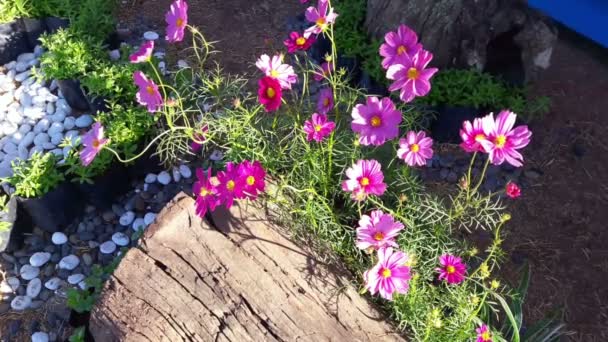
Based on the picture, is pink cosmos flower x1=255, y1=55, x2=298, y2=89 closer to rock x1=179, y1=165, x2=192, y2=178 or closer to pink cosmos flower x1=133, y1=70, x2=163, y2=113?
pink cosmos flower x1=133, y1=70, x2=163, y2=113

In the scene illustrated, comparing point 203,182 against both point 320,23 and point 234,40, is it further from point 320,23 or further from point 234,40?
point 234,40

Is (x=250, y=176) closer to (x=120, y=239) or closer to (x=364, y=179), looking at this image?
(x=364, y=179)

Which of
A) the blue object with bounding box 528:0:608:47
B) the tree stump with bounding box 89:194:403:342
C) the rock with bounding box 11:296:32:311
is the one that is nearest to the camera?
the tree stump with bounding box 89:194:403:342

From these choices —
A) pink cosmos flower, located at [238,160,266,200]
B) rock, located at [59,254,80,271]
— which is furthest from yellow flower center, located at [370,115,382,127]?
rock, located at [59,254,80,271]

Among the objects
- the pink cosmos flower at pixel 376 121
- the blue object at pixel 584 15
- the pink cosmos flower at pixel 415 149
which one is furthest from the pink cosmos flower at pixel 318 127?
the blue object at pixel 584 15

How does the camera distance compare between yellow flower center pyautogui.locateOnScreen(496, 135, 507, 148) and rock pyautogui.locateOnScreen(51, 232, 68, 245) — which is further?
rock pyautogui.locateOnScreen(51, 232, 68, 245)

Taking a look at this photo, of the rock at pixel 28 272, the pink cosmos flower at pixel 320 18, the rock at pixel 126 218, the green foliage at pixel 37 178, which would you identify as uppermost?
the pink cosmos flower at pixel 320 18

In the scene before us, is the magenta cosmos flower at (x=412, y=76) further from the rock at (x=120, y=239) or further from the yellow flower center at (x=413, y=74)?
the rock at (x=120, y=239)
